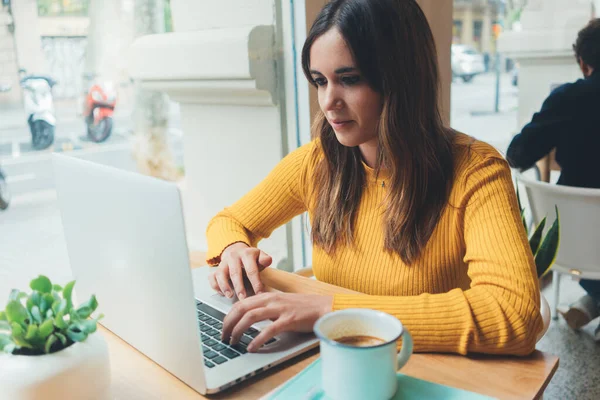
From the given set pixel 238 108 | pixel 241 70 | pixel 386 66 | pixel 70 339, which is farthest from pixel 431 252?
pixel 238 108

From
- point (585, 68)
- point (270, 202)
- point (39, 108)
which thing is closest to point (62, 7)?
point (39, 108)

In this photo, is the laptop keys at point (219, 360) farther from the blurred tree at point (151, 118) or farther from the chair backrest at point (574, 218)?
the chair backrest at point (574, 218)

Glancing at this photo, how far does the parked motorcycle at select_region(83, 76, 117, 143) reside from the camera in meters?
1.55

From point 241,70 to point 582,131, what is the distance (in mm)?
1443

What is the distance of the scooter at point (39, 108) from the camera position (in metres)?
1.39

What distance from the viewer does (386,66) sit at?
1.06 metres

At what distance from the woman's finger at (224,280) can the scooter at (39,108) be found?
0.67 meters

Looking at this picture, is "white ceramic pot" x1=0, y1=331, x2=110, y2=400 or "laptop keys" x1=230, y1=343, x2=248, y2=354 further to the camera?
"laptop keys" x1=230, y1=343, x2=248, y2=354

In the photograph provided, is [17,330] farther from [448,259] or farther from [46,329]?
[448,259]

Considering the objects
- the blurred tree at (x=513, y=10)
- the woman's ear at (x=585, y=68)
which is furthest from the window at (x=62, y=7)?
the blurred tree at (x=513, y=10)

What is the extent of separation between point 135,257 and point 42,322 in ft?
0.44

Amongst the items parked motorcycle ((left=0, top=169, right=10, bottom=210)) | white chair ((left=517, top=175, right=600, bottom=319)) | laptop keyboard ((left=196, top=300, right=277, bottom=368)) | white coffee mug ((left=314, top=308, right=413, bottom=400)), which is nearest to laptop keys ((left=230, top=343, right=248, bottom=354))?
laptop keyboard ((left=196, top=300, right=277, bottom=368))

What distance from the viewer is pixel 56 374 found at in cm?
63

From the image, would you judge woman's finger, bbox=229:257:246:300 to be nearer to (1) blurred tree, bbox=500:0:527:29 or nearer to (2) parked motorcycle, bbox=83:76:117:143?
(2) parked motorcycle, bbox=83:76:117:143
